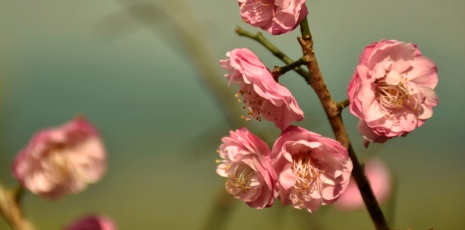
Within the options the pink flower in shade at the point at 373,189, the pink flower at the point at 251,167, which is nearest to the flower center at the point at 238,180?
the pink flower at the point at 251,167

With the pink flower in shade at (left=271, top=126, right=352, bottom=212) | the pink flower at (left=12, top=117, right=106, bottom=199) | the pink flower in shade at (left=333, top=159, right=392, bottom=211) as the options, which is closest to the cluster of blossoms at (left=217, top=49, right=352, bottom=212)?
the pink flower in shade at (left=271, top=126, right=352, bottom=212)

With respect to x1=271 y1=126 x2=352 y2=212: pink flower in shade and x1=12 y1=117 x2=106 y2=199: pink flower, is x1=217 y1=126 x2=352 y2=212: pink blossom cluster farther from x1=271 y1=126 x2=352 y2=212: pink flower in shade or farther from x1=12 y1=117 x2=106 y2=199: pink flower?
x1=12 y1=117 x2=106 y2=199: pink flower

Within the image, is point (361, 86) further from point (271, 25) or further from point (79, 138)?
point (79, 138)

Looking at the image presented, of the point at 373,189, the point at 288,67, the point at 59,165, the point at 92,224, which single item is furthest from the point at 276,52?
the point at 373,189

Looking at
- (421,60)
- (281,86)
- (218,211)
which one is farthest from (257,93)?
(218,211)

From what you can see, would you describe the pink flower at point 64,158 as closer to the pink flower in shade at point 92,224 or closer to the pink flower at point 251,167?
the pink flower in shade at point 92,224

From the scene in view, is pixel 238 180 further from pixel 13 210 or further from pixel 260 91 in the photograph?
pixel 13 210
